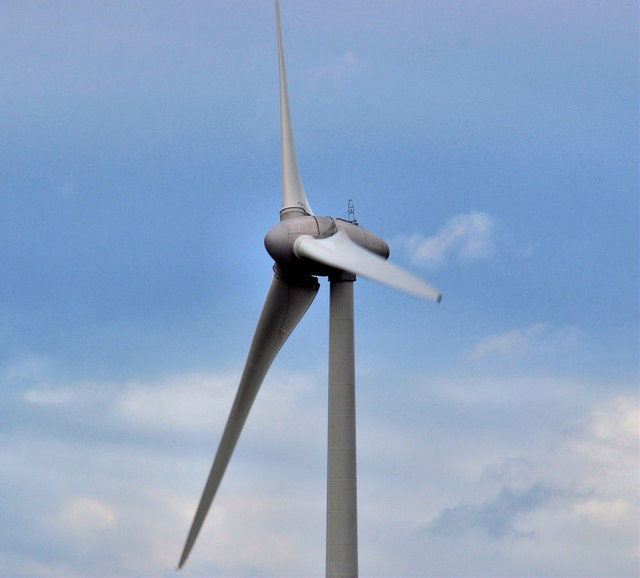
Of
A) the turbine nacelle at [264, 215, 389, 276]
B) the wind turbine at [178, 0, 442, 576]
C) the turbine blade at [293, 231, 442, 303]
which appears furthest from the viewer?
the turbine nacelle at [264, 215, 389, 276]

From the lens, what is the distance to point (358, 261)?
37844 mm

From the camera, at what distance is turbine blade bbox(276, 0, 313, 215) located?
45.5 m

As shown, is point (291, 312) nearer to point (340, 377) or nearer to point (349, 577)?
point (340, 377)

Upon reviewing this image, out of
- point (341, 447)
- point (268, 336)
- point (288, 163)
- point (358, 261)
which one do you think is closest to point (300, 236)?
point (358, 261)

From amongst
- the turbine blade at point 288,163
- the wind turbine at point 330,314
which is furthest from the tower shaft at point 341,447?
the turbine blade at point 288,163

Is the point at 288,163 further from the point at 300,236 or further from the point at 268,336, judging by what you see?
the point at 268,336

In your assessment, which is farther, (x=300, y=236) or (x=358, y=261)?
(x=300, y=236)

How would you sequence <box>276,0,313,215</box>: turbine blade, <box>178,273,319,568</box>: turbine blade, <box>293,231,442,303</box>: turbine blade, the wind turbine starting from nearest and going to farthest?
<box>293,231,442,303</box>: turbine blade → the wind turbine → <box>178,273,319,568</box>: turbine blade → <box>276,0,313,215</box>: turbine blade

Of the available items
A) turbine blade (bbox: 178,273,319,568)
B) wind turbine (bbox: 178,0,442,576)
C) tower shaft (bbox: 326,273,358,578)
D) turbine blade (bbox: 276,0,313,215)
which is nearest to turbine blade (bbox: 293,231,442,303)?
wind turbine (bbox: 178,0,442,576)

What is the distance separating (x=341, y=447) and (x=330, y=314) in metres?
→ 5.38

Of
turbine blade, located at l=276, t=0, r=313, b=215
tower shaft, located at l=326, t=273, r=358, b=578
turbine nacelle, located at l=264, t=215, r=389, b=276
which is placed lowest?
tower shaft, located at l=326, t=273, r=358, b=578

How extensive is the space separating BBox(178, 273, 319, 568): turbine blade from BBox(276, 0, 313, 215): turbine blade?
3.76 metres

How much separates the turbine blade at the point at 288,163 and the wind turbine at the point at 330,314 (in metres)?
0.04

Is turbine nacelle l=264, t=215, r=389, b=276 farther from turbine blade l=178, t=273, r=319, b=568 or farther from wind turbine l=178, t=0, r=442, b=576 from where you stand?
turbine blade l=178, t=273, r=319, b=568
